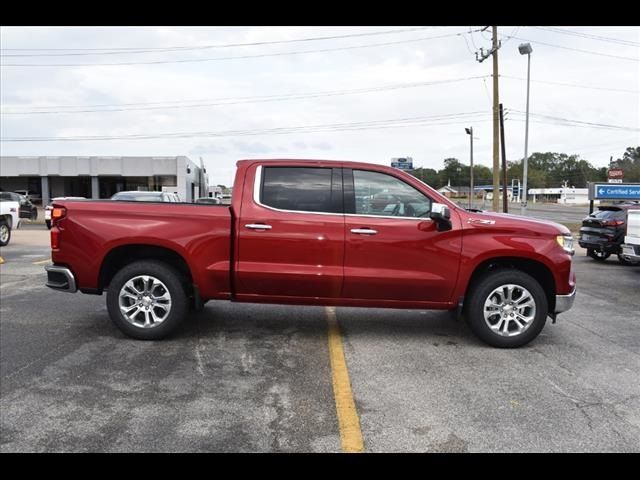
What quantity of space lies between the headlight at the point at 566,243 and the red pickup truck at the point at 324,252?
0.01 meters

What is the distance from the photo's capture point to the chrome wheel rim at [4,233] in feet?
51.2

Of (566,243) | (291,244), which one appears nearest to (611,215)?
(566,243)

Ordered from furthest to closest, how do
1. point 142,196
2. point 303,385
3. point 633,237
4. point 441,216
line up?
point 142,196
point 633,237
point 441,216
point 303,385

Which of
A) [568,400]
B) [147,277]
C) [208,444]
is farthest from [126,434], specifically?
[568,400]

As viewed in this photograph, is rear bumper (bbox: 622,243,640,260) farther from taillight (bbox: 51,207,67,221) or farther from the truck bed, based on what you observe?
taillight (bbox: 51,207,67,221)

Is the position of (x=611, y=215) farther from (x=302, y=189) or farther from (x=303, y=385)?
(x=303, y=385)

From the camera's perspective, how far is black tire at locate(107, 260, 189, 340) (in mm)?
5535

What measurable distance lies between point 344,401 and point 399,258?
1906 millimetres

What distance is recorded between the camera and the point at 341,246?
5.45m

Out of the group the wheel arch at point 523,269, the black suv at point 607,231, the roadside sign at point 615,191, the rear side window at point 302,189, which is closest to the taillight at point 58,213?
the rear side window at point 302,189

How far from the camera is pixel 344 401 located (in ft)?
13.0

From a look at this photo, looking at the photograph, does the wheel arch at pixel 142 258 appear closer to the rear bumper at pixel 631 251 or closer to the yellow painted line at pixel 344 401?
the yellow painted line at pixel 344 401

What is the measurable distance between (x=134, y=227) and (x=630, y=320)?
634cm
